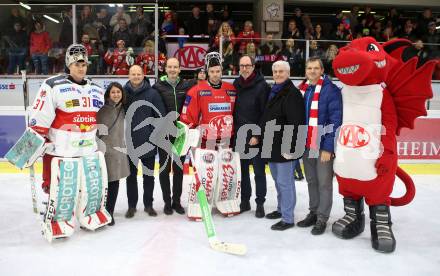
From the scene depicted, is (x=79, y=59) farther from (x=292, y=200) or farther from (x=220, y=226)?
(x=292, y=200)

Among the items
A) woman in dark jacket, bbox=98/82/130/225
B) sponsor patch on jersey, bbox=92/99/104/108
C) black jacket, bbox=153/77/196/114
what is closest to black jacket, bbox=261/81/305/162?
black jacket, bbox=153/77/196/114

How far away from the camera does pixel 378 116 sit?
9.90 ft

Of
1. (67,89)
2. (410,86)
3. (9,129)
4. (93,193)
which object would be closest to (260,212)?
(93,193)

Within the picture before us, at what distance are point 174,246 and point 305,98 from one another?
1.46 m

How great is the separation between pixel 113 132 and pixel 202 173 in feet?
2.59

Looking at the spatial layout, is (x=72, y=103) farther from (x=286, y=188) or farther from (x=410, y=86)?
(x=410, y=86)

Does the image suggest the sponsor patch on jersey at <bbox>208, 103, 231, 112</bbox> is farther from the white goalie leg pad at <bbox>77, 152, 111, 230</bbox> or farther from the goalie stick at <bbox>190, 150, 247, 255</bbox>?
the white goalie leg pad at <bbox>77, 152, 111, 230</bbox>

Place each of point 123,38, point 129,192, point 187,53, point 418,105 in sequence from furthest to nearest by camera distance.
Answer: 1. point 187,53
2. point 123,38
3. point 129,192
4. point 418,105

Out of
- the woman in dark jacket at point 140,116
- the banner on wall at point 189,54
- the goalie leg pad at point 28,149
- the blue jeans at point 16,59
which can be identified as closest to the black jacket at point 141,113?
the woman in dark jacket at point 140,116

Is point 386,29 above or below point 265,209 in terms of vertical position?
above

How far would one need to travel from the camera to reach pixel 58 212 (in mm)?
3158

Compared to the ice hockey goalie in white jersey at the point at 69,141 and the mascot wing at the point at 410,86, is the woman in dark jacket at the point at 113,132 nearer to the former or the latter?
the ice hockey goalie in white jersey at the point at 69,141

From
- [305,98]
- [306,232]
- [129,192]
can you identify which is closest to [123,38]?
[129,192]

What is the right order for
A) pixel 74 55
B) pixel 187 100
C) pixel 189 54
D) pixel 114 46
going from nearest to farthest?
pixel 74 55 → pixel 187 100 → pixel 114 46 → pixel 189 54
